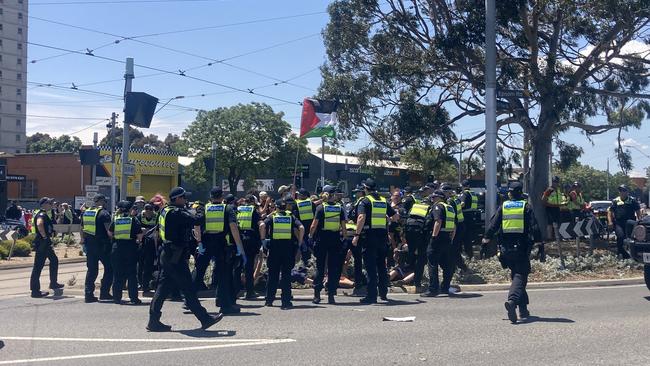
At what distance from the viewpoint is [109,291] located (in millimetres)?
12727

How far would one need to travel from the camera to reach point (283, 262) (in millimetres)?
11102

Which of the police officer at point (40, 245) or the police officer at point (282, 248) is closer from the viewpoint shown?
the police officer at point (282, 248)

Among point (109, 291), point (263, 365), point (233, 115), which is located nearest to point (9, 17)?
point (233, 115)

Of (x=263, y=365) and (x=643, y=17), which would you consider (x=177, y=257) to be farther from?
(x=643, y=17)

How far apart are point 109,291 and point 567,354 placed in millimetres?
8363

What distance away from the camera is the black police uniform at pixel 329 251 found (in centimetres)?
1158

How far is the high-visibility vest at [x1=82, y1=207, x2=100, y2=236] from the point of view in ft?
41.2

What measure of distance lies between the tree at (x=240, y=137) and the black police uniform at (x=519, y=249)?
40.8 metres

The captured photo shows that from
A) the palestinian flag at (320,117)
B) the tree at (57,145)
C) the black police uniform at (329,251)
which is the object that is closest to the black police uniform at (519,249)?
the black police uniform at (329,251)

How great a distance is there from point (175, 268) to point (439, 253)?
4.74 metres

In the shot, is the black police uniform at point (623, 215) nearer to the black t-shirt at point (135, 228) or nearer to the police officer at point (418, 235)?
the police officer at point (418, 235)

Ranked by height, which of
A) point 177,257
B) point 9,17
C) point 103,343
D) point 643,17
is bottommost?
point 103,343

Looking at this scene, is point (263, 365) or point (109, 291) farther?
point (109, 291)

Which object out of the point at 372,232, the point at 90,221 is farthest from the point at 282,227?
the point at 90,221
